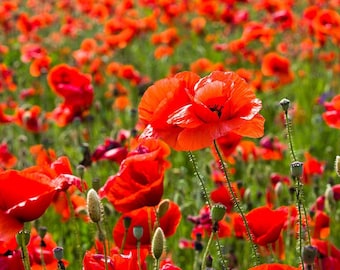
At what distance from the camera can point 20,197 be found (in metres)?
1.39

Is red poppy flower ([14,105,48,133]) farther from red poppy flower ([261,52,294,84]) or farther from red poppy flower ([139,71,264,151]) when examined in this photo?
red poppy flower ([139,71,264,151])

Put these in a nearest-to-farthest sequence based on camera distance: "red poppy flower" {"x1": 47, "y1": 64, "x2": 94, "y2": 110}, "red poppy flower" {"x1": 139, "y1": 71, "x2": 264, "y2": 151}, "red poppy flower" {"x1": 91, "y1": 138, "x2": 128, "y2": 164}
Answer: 1. "red poppy flower" {"x1": 139, "y1": 71, "x2": 264, "y2": 151}
2. "red poppy flower" {"x1": 91, "y1": 138, "x2": 128, "y2": 164}
3. "red poppy flower" {"x1": 47, "y1": 64, "x2": 94, "y2": 110}

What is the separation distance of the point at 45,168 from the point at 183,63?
4.64 meters

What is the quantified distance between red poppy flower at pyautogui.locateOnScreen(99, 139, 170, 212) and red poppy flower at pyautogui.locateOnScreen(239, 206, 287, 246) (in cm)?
23

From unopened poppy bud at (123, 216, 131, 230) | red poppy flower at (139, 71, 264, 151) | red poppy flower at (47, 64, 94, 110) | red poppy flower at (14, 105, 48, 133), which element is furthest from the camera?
red poppy flower at (14, 105, 48, 133)

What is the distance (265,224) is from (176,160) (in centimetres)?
207

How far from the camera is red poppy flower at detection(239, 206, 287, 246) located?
177cm

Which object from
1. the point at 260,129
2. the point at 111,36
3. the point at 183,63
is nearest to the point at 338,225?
the point at 260,129

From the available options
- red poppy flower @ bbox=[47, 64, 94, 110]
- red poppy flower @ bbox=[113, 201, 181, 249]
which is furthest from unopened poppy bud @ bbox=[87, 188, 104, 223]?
red poppy flower @ bbox=[47, 64, 94, 110]

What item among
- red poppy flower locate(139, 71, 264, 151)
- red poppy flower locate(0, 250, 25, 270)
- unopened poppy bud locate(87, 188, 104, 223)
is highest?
red poppy flower locate(139, 71, 264, 151)

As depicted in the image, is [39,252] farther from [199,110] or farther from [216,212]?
[199,110]

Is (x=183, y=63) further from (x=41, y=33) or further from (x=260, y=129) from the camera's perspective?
(x=260, y=129)

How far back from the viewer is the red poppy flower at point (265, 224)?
69.5 inches

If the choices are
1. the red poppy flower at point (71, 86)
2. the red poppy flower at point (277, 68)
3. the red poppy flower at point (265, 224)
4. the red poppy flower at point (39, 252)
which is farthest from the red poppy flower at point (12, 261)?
the red poppy flower at point (277, 68)
